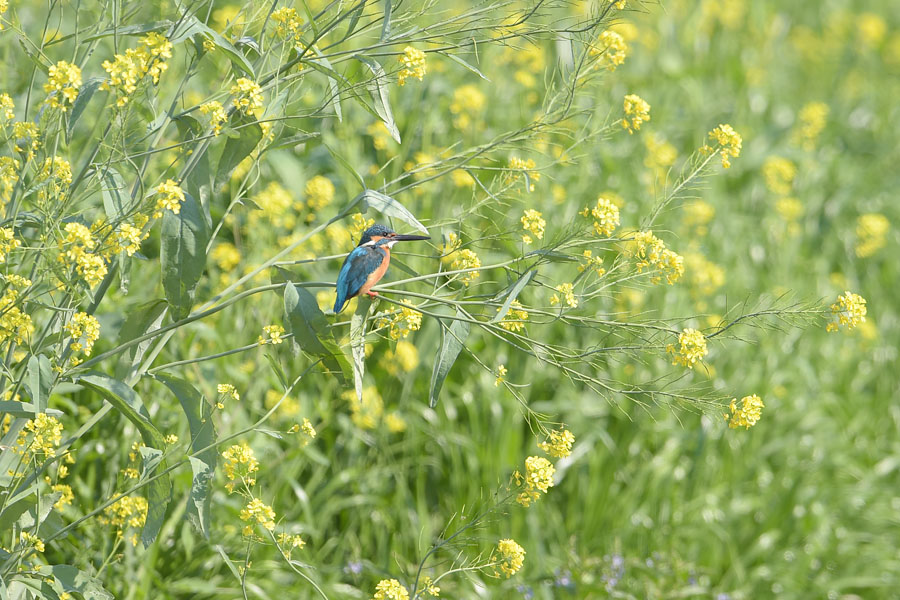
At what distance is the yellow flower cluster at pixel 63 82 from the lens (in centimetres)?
198

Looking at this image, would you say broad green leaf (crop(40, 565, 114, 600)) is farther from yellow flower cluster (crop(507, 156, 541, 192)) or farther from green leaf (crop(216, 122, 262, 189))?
yellow flower cluster (crop(507, 156, 541, 192))

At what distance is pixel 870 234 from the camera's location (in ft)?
18.5

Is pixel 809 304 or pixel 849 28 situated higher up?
pixel 809 304

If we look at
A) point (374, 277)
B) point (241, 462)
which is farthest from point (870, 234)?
point (241, 462)

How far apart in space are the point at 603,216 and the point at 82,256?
124 cm

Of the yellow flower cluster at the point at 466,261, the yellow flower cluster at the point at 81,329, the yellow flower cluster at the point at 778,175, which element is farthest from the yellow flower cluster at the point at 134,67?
the yellow flower cluster at the point at 778,175

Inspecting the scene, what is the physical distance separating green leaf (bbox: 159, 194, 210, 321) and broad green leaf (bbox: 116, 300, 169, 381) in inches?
7.8

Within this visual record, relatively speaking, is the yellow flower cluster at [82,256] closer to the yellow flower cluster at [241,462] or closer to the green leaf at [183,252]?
the green leaf at [183,252]

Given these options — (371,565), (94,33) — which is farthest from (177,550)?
(94,33)

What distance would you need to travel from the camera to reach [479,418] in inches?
163

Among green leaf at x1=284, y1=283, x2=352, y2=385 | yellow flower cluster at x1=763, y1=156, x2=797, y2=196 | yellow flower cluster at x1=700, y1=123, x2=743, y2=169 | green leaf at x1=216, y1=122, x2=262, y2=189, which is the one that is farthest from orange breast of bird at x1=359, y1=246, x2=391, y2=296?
yellow flower cluster at x1=763, y1=156, x2=797, y2=196

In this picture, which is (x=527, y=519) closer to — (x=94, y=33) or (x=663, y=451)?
(x=663, y=451)

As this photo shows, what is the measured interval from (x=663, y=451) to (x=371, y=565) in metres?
1.49

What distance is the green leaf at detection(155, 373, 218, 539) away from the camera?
2.16 metres
